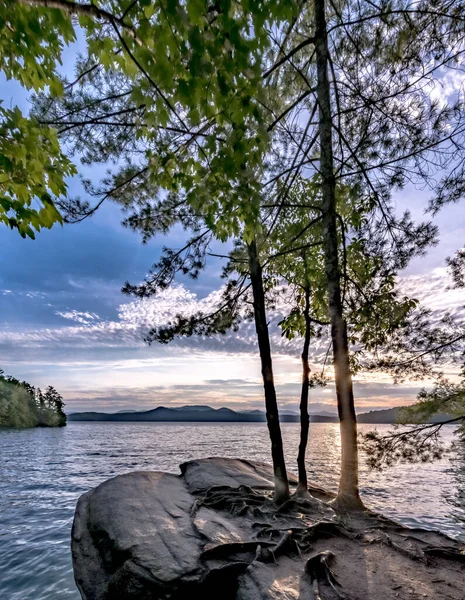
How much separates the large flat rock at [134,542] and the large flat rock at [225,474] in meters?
1.13

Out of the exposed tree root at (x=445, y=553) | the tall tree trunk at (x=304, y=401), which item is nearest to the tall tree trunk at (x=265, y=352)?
the tall tree trunk at (x=304, y=401)

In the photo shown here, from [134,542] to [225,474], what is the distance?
20.8 feet

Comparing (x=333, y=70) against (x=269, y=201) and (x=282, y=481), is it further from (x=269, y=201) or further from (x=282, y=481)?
(x=282, y=481)

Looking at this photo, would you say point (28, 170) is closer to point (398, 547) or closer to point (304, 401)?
point (398, 547)

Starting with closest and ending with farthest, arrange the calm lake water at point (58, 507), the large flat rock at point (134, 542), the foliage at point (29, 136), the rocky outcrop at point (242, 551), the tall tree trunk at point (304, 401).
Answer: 1. the foliage at point (29, 136)
2. the rocky outcrop at point (242, 551)
3. the large flat rock at point (134, 542)
4. the calm lake water at point (58, 507)
5. the tall tree trunk at point (304, 401)

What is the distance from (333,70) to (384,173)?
9.94ft

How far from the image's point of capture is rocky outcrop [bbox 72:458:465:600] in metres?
4.79

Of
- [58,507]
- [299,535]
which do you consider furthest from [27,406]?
[299,535]

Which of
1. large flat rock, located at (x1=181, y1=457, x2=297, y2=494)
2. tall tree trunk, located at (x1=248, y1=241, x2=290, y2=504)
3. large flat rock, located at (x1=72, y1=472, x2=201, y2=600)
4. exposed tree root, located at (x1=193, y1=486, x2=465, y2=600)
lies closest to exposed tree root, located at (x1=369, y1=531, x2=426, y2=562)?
exposed tree root, located at (x1=193, y1=486, x2=465, y2=600)

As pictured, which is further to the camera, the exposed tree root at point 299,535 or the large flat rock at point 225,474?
the large flat rock at point 225,474

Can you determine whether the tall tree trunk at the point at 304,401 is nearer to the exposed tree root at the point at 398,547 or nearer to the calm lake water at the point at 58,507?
the exposed tree root at the point at 398,547

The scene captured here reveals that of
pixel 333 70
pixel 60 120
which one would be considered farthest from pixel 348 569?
pixel 333 70

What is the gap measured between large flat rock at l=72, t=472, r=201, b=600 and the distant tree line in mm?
78737

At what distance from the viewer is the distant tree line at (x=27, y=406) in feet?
242
